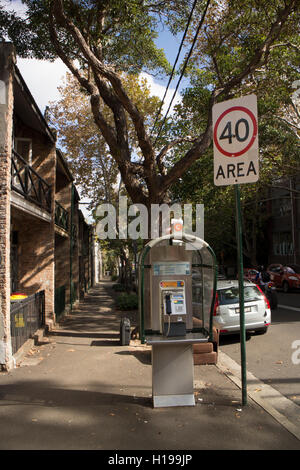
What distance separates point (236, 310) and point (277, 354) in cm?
170

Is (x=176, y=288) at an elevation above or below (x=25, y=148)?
below

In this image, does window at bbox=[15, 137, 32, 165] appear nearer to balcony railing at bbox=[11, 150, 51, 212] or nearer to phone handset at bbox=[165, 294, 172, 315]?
balcony railing at bbox=[11, 150, 51, 212]

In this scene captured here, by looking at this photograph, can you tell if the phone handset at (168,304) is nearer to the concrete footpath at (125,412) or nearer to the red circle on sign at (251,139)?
the concrete footpath at (125,412)

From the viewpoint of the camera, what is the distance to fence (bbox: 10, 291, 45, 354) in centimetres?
813

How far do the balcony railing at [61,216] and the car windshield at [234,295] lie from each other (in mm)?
7731

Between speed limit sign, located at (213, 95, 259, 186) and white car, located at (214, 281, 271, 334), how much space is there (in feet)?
18.0

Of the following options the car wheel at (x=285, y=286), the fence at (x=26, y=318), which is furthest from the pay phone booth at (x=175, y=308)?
the car wheel at (x=285, y=286)

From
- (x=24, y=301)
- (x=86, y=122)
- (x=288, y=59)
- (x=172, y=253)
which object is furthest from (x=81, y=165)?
(x=172, y=253)

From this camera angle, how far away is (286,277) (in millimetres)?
23953

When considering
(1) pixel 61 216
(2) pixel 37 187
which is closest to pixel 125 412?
(2) pixel 37 187

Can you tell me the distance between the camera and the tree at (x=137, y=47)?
10.3 m

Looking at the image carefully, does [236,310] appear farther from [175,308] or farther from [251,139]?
[251,139]

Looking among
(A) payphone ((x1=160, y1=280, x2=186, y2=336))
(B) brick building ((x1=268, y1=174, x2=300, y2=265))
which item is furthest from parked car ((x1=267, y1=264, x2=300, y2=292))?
(A) payphone ((x1=160, y1=280, x2=186, y2=336))
